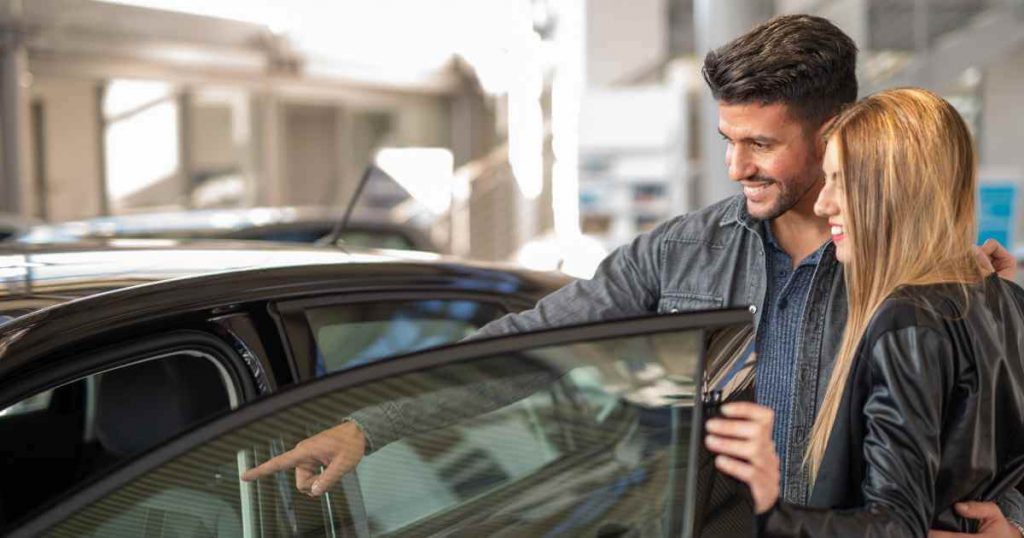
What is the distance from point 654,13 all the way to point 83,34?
19.0ft

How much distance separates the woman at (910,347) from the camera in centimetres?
151

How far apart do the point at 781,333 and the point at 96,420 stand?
1363 millimetres

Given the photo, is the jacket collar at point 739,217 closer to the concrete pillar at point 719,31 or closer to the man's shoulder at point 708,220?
the man's shoulder at point 708,220

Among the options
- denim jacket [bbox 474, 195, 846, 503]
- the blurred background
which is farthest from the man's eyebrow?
the blurred background

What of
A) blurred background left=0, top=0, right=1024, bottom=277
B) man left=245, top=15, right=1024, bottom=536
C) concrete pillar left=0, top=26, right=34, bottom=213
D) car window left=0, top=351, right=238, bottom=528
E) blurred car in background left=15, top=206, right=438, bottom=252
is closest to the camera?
man left=245, top=15, right=1024, bottom=536

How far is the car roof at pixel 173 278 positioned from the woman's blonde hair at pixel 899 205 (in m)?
0.90

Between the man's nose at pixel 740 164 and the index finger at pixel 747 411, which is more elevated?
the man's nose at pixel 740 164

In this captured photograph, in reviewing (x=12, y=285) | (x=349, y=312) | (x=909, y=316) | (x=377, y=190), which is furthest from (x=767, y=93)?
(x=377, y=190)

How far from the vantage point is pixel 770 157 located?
77.4 inches

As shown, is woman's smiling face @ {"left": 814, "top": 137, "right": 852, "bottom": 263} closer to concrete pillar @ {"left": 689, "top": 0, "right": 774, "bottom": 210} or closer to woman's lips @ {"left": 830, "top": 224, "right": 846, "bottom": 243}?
woman's lips @ {"left": 830, "top": 224, "right": 846, "bottom": 243}

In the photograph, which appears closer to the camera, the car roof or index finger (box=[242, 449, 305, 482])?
index finger (box=[242, 449, 305, 482])

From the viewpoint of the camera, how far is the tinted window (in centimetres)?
139

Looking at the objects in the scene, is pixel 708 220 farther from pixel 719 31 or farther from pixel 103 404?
pixel 719 31

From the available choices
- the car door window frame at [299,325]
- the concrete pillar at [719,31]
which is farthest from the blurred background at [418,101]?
the car door window frame at [299,325]
